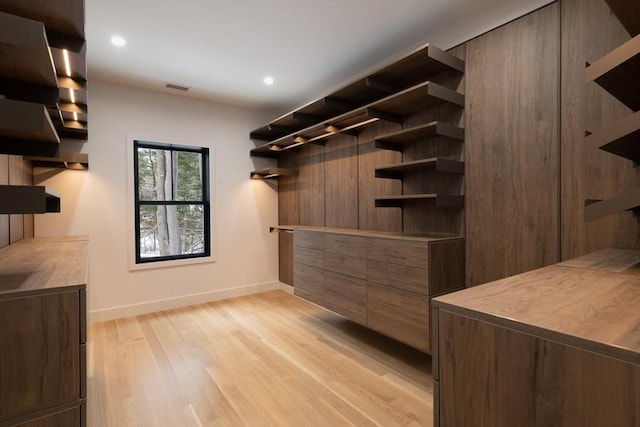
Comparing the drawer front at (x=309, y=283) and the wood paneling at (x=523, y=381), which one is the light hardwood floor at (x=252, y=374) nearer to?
the drawer front at (x=309, y=283)

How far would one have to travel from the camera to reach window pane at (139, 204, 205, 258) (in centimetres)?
429

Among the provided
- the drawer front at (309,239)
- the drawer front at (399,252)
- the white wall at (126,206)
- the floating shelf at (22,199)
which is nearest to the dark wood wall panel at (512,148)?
the drawer front at (399,252)

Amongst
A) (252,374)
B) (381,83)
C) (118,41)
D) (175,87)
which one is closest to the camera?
(252,374)

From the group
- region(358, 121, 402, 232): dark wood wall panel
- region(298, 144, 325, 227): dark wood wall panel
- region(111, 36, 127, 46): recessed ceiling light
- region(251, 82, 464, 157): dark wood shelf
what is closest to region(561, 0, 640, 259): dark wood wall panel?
region(251, 82, 464, 157): dark wood shelf

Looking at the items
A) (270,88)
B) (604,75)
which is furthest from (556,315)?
(270,88)

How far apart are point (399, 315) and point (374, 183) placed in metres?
1.41

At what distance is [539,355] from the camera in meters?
0.76

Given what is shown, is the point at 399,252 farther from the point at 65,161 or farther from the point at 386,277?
the point at 65,161

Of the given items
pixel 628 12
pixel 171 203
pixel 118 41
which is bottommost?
pixel 171 203

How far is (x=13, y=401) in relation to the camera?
1.08m

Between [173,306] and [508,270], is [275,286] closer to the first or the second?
[173,306]

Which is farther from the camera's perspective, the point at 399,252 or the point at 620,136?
the point at 399,252

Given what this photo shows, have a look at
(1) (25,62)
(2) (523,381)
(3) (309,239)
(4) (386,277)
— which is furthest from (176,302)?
(2) (523,381)

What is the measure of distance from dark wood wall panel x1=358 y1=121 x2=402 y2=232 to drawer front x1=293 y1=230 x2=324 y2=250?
0.50m
